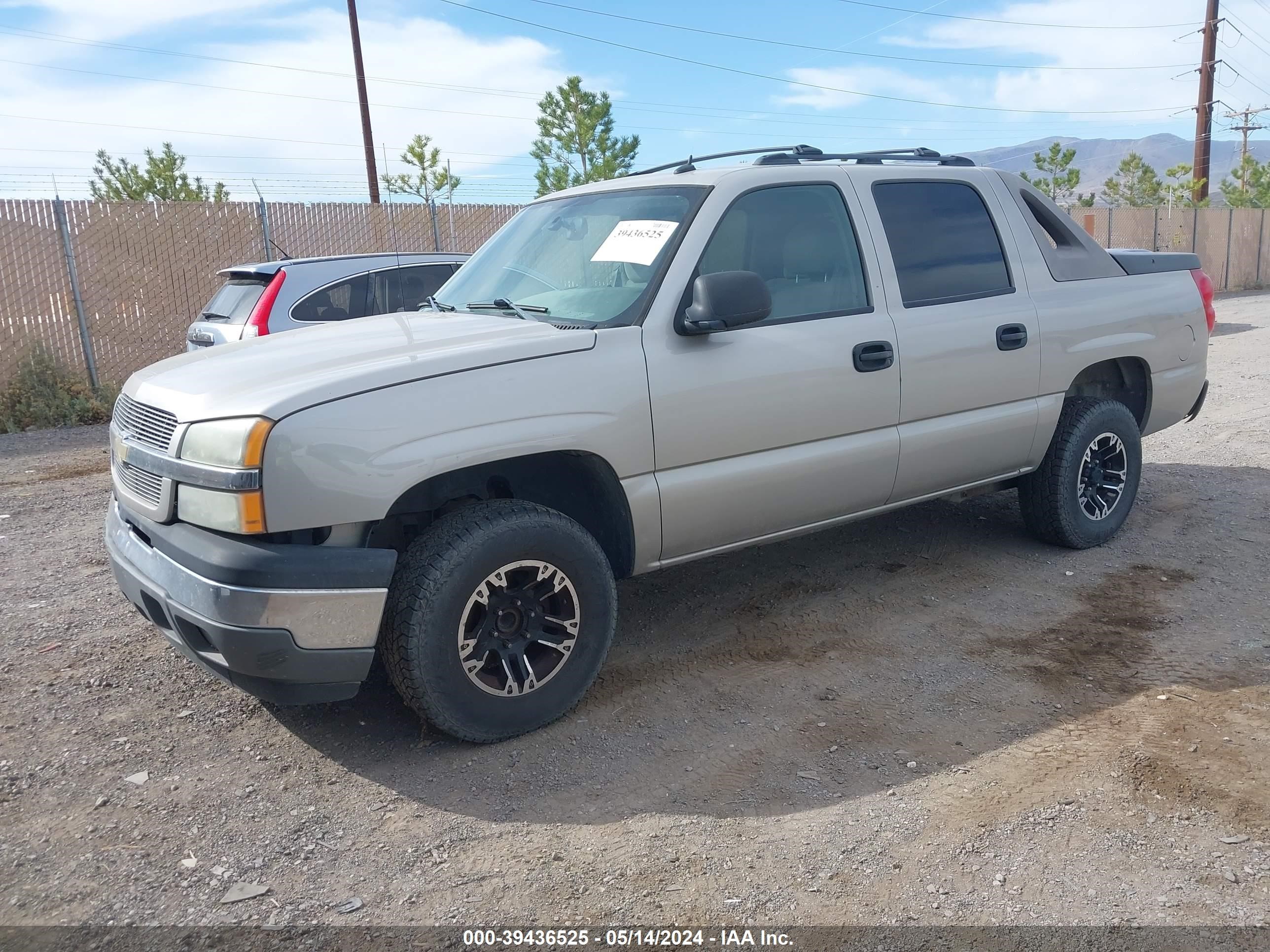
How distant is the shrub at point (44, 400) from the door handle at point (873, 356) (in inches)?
394

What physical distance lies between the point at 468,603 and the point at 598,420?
0.78 m

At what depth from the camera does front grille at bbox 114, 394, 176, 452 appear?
334cm

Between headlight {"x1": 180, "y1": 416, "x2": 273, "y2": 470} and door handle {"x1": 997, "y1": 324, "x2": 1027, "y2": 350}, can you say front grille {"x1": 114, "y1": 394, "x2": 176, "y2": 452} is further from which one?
door handle {"x1": 997, "y1": 324, "x2": 1027, "y2": 350}

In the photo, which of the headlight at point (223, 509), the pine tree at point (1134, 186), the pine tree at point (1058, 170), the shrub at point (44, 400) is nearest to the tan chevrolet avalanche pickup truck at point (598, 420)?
the headlight at point (223, 509)

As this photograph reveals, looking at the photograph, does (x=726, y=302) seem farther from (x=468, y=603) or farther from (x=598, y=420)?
(x=468, y=603)

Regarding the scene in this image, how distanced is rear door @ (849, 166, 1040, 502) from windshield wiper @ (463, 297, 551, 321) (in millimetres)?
1542

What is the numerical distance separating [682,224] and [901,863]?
243 cm

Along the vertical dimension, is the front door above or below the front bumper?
above

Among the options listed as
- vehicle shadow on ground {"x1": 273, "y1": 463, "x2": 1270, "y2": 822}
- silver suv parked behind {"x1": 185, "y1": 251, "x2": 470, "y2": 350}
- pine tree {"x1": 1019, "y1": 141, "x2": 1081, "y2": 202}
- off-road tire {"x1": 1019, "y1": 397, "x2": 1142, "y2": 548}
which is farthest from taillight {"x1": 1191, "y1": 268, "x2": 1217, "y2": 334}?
pine tree {"x1": 1019, "y1": 141, "x2": 1081, "y2": 202}

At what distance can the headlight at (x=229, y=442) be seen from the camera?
118 inches

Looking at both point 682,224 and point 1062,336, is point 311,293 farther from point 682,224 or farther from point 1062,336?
point 1062,336

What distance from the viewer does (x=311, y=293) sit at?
8.42 m

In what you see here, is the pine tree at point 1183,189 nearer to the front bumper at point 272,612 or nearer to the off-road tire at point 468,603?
the off-road tire at point 468,603

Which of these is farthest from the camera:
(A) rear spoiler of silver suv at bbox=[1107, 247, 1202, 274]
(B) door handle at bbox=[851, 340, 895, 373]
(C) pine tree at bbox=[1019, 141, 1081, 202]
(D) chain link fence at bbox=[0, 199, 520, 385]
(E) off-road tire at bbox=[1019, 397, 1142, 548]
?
(C) pine tree at bbox=[1019, 141, 1081, 202]
